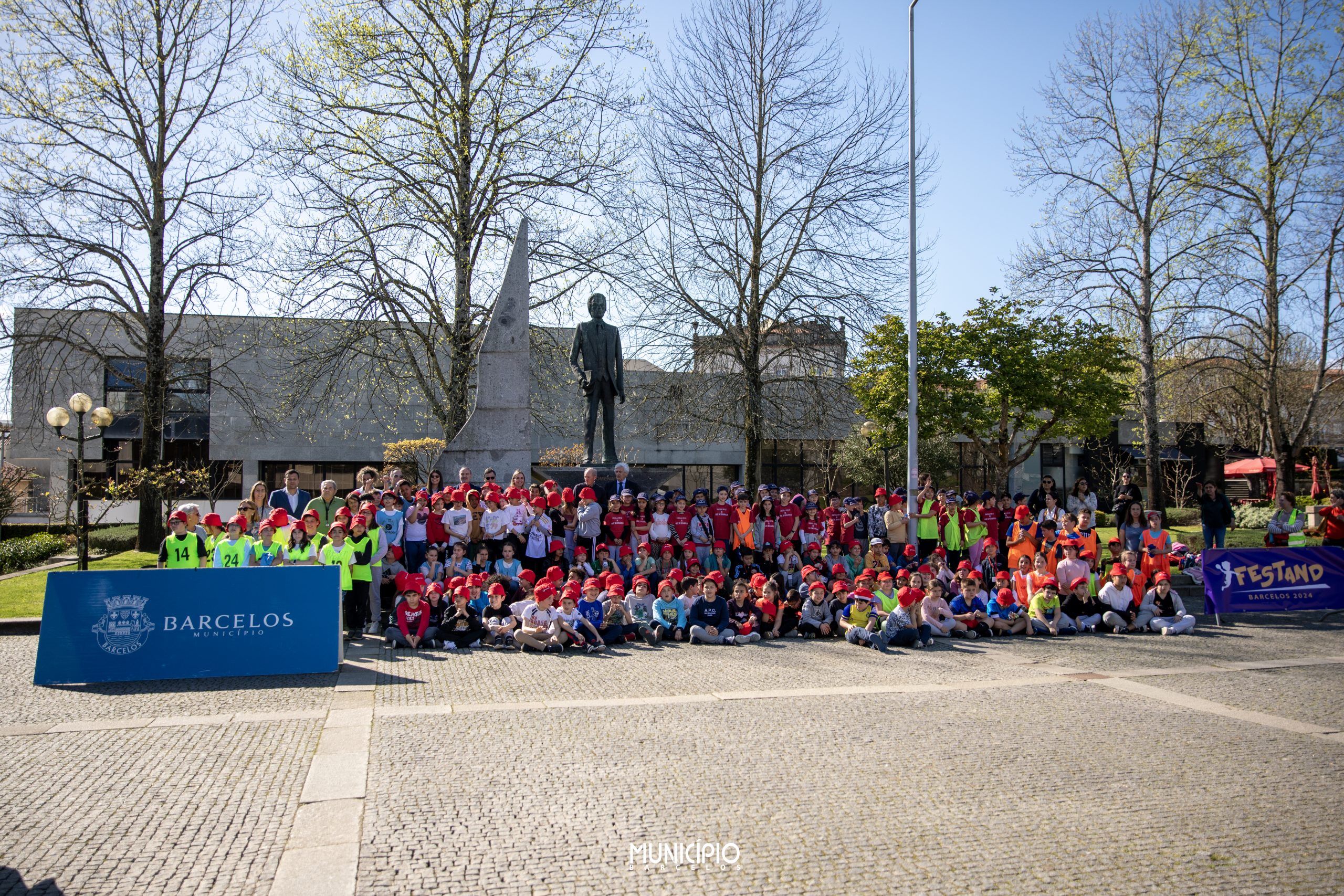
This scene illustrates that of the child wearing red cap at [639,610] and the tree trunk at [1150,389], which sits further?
the tree trunk at [1150,389]

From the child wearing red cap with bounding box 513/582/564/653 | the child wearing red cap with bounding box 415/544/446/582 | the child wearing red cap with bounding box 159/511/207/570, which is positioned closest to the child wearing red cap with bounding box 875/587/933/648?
the child wearing red cap with bounding box 513/582/564/653

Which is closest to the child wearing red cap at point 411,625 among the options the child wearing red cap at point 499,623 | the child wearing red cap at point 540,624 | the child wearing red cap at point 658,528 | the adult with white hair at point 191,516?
the child wearing red cap at point 499,623

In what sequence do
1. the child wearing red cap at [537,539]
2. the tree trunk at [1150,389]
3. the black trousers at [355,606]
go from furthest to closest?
the tree trunk at [1150,389] → the child wearing red cap at [537,539] → the black trousers at [355,606]

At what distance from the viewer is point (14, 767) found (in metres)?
5.36

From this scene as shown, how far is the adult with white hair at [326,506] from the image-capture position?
1132 centimetres

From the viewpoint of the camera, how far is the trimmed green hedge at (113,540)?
2105cm

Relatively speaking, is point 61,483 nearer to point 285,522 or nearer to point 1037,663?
point 285,522

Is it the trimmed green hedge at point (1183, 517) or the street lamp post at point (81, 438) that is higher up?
the street lamp post at point (81, 438)

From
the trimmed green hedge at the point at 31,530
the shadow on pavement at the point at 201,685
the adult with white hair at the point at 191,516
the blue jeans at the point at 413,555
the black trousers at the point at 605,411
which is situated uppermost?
the black trousers at the point at 605,411

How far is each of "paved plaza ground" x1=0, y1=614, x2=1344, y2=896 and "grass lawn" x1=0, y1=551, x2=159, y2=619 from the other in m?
3.64

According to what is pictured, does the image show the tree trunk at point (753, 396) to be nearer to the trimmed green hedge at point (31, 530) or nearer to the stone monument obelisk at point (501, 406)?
the stone monument obelisk at point (501, 406)

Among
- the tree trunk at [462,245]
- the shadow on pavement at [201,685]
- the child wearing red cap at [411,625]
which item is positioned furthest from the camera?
the tree trunk at [462,245]

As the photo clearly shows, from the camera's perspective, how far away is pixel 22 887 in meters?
3.73

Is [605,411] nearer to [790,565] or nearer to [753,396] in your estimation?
[790,565]
